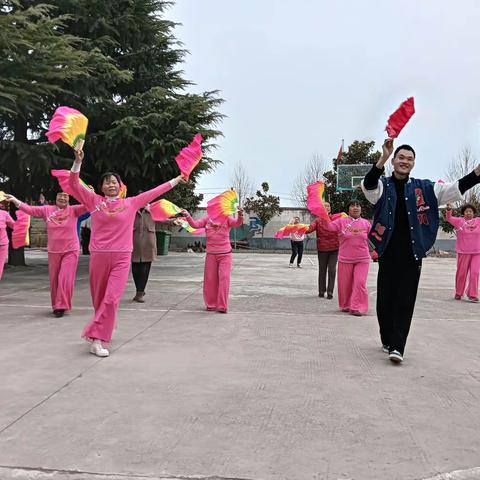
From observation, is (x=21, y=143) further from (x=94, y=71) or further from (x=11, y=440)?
(x=11, y=440)

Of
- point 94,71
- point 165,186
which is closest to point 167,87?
point 94,71

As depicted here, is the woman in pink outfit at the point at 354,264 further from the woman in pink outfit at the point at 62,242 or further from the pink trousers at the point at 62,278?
the pink trousers at the point at 62,278

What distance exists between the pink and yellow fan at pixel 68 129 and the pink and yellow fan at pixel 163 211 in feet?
10.4

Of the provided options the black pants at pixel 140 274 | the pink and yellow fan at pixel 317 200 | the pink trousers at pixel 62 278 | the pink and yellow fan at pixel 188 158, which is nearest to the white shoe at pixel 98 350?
the pink and yellow fan at pixel 188 158

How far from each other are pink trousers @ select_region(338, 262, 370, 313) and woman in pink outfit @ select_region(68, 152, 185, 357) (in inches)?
143

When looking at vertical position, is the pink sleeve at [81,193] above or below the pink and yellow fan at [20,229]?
above

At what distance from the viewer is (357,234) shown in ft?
26.1

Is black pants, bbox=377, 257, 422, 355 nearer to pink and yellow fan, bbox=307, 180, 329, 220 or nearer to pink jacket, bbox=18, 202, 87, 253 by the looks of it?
pink and yellow fan, bbox=307, 180, 329, 220

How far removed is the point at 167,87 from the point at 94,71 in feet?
10.6

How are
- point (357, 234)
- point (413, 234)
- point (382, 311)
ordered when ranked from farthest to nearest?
point (357, 234), point (382, 311), point (413, 234)

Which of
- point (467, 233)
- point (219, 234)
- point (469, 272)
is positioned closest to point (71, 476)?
point (219, 234)

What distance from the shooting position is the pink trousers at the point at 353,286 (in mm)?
7691

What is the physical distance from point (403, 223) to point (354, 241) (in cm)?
301

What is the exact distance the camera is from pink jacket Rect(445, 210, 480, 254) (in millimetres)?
9984
